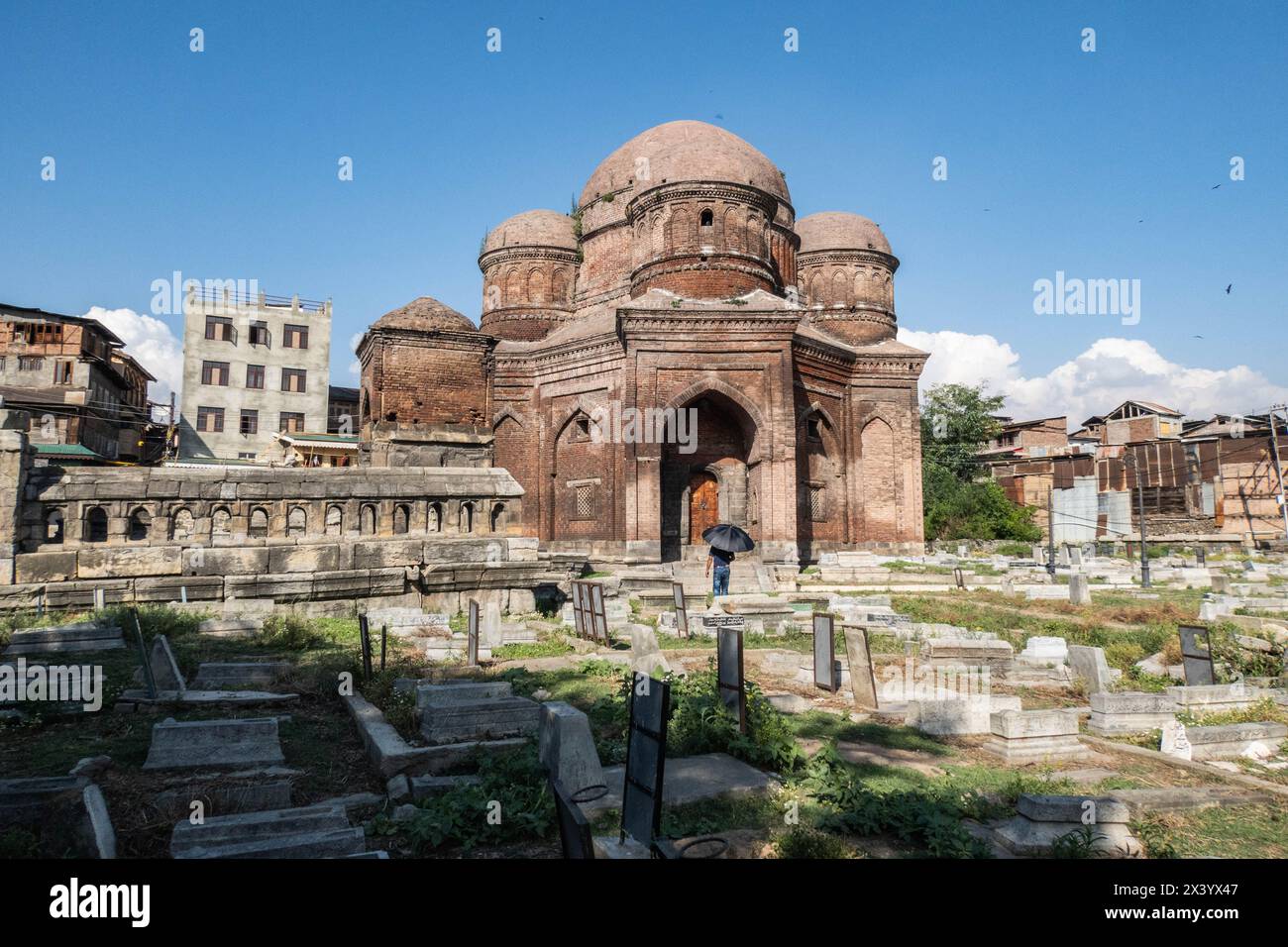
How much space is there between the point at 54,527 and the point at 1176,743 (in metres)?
11.4

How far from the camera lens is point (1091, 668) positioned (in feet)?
30.5

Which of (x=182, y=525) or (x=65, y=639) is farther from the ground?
(x=182, y=525)

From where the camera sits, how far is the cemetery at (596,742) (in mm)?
3875

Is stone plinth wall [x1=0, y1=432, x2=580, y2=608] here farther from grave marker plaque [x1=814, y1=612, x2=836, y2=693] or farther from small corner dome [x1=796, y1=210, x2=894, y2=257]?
small corner dome [x1=796, y1=210, x2=894, y2=257]

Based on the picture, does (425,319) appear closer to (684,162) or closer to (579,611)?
(684,162)

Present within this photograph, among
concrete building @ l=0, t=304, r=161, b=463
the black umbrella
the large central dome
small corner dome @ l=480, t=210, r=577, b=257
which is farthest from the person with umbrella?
concrete building @ l=0, t=304, r=161, b=463

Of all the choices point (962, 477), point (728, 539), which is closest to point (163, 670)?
point (728, 539)

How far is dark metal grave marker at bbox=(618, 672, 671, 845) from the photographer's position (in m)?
3.64

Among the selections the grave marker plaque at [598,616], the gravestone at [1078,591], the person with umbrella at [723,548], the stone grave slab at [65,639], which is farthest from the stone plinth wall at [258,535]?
the gravestone at [1078,591]

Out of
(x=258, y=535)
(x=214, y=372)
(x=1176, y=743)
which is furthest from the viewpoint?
(x=214, y=372)

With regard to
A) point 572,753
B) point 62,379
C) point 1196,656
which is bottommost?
point 1196,656

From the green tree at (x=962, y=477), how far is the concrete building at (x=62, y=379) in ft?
131

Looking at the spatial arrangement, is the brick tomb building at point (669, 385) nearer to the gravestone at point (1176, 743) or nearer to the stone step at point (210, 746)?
the gravestone at point (1176, 743)

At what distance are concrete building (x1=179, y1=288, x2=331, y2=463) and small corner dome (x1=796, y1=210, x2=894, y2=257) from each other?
26.3 metres
